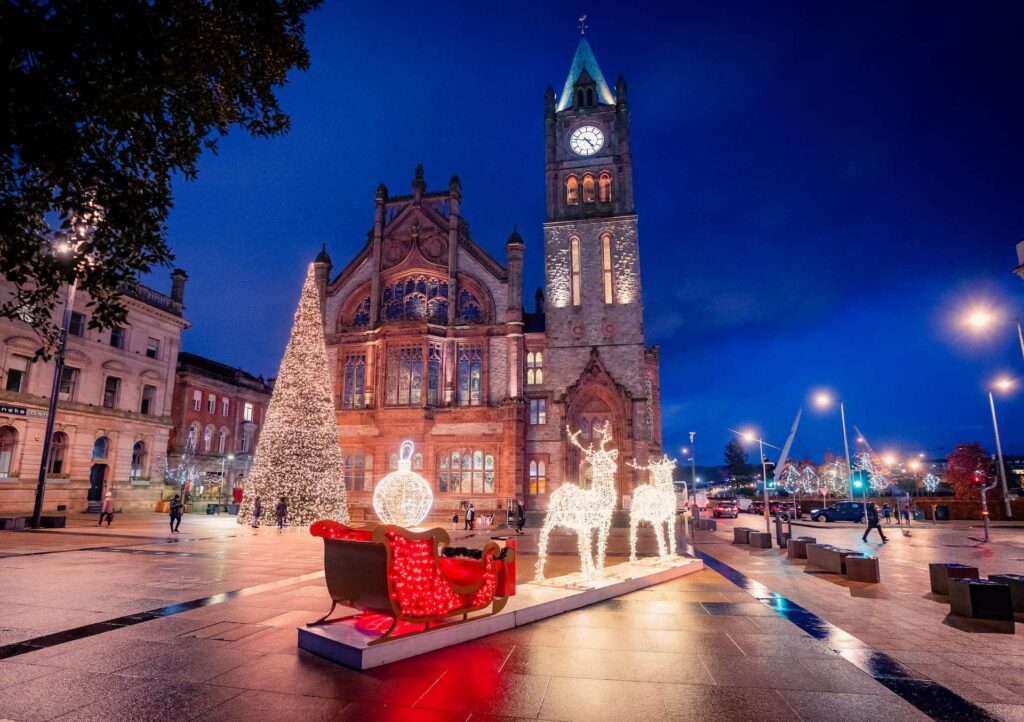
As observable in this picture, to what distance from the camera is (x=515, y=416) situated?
35844mm

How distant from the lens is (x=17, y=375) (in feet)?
104

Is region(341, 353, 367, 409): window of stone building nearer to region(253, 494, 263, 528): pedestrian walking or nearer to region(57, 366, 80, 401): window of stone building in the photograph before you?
region(253, 494, 263, 528): pedestrian walking

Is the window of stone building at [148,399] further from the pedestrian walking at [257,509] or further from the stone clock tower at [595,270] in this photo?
the stone clock tower at [595,270]

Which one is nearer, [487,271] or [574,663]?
[574,663]

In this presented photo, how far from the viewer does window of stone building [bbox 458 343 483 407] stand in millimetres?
37844

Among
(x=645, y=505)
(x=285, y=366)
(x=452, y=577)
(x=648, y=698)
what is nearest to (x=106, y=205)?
(x=452, y=577)

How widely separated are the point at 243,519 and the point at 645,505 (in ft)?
68.2

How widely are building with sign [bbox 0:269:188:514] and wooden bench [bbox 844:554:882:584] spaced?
33003mm

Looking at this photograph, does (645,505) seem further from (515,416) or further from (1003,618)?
(515,416)

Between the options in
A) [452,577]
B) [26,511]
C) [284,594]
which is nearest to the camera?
[452,577]

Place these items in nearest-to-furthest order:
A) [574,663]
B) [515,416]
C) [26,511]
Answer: [574,663], [26,511], [515,416]

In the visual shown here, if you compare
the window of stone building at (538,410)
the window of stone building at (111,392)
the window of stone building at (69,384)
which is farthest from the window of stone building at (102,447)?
the window of stone building at (538,410)

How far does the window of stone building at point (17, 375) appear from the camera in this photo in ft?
103

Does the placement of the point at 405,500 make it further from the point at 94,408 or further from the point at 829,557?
the point at 94,408
